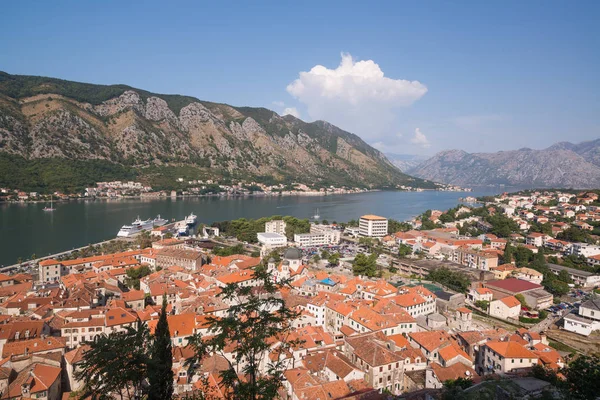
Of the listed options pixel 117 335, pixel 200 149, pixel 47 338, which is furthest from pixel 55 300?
pixel 200 149

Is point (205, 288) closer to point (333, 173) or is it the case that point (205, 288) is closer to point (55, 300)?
point (55, 300)

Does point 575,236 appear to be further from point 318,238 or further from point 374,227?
point 318,238

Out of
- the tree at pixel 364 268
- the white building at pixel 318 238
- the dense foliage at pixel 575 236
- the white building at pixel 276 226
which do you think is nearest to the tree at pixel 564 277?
the dense foliage at pixel 575 236

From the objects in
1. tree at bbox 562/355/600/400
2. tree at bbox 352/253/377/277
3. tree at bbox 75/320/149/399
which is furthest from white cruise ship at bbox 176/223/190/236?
tree at bbox 562/355/600/400

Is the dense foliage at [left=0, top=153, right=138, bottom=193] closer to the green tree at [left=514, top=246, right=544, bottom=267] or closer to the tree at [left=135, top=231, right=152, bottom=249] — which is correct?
the tree at [left=135, top=231, right=152, bottom=249]

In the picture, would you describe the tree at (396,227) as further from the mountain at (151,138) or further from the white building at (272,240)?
the mountain at (151,138)
